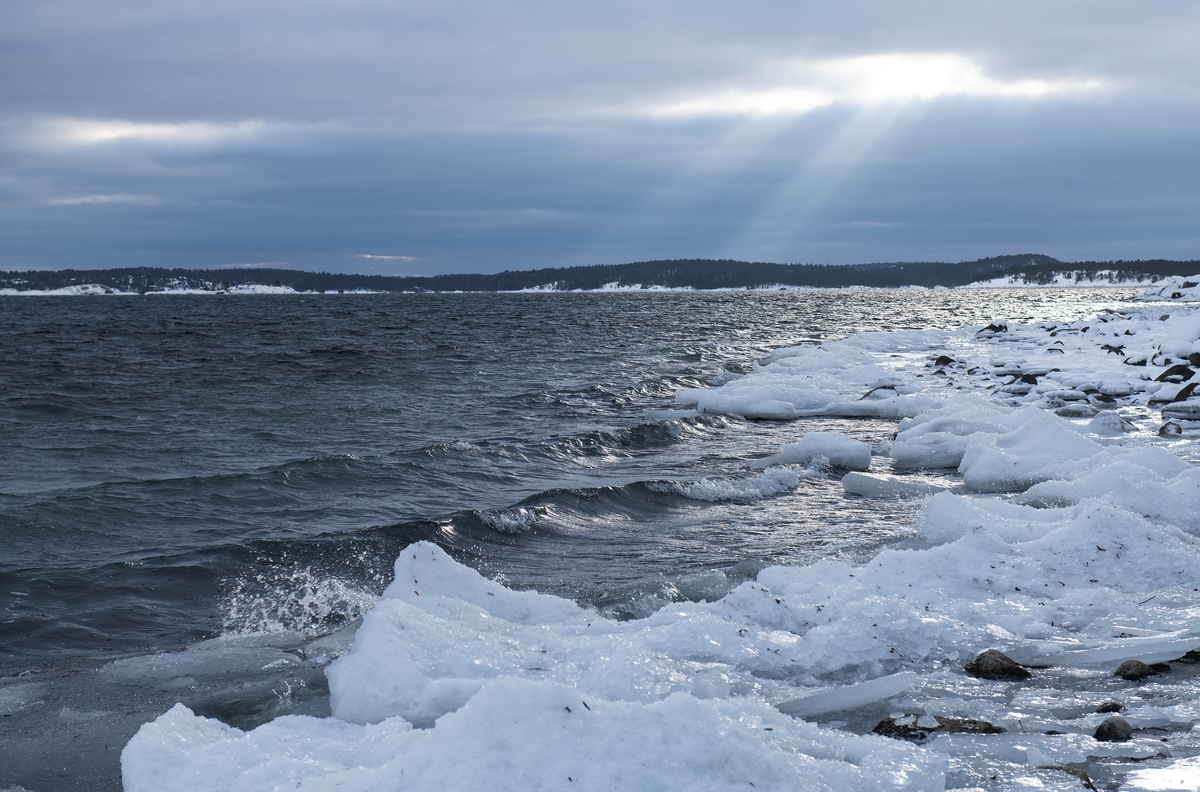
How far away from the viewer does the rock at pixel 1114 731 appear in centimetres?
317

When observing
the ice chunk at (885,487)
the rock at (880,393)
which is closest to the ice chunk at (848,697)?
the ice chunk at (885,487)

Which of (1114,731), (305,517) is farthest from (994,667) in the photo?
(305,517)

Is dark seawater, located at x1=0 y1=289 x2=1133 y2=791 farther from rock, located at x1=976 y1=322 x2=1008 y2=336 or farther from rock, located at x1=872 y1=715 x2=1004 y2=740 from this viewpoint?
rock, located at x1=976 y1=322 x2=1008 y2=336

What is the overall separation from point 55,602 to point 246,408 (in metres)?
11.0

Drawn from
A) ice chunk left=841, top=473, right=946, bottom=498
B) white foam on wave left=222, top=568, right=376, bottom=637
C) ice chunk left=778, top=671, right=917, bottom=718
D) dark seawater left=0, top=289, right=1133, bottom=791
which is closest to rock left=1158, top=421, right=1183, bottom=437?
dark seawater left=0, top=289, right=1133, bottom=791

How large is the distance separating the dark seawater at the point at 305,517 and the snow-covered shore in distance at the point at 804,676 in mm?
681

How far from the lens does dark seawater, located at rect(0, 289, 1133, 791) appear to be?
475 centimetres

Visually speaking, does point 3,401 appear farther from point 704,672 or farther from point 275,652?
point 704,672

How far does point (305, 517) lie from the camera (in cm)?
873

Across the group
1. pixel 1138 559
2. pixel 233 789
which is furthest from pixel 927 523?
pixel 233 789

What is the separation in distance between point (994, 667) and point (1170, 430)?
886 cm

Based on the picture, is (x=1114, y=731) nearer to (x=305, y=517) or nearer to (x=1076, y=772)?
(x=1076, y=772)

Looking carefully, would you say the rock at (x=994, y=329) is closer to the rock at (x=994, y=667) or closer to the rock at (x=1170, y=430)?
the rock at (x=1170, y=430)

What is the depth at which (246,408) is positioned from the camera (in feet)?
55.2
